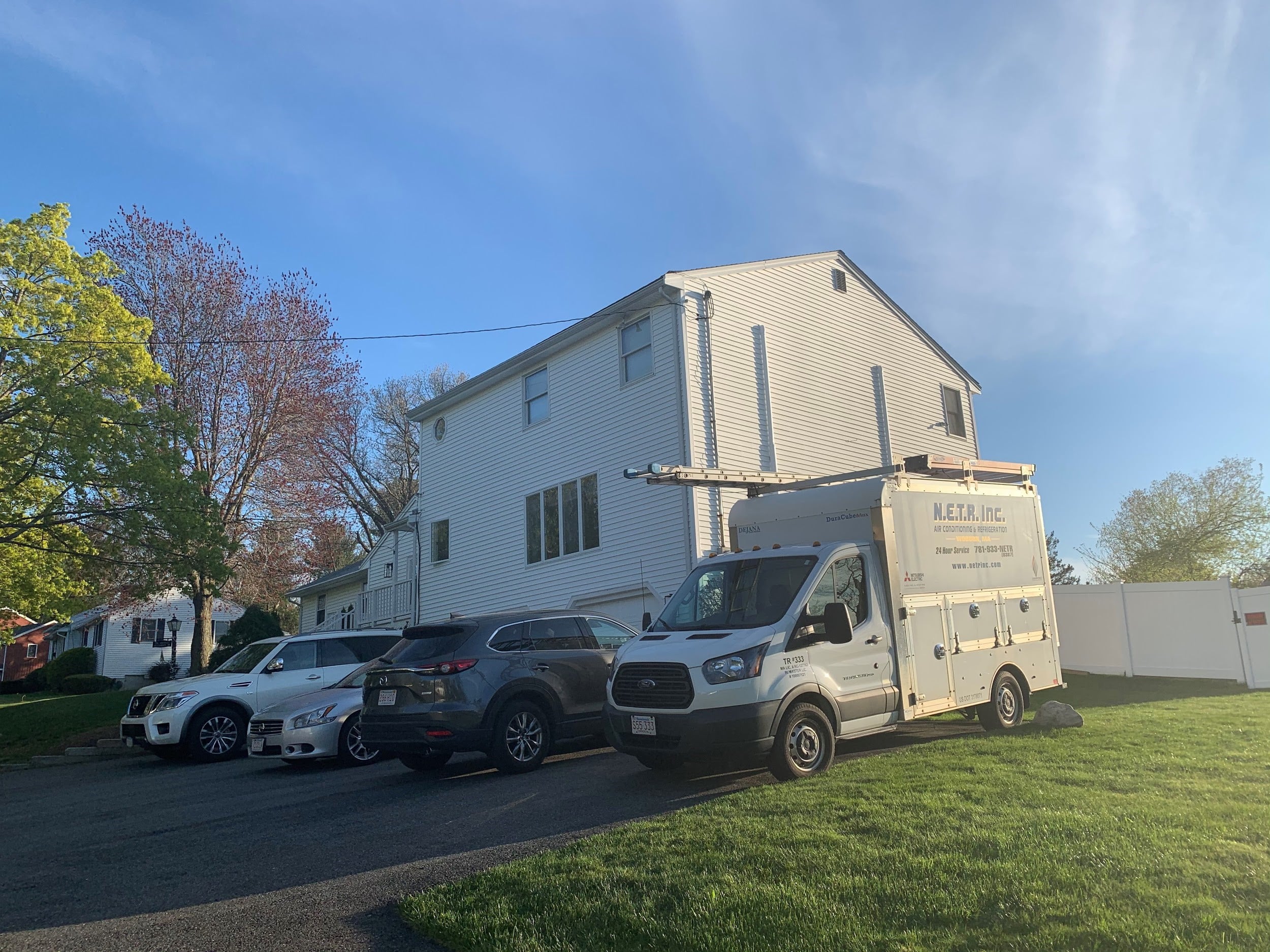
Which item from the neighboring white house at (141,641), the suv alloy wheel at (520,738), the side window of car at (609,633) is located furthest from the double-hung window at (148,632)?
the suv alloy wheel at (520,738)

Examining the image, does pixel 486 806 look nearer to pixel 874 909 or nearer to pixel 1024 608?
pixel 874 909

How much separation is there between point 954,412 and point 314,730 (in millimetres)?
17452

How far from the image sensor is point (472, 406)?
22750 millimetres

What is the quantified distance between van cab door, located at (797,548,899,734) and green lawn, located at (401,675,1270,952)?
2.98 ft

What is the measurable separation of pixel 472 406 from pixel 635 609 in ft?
26.2

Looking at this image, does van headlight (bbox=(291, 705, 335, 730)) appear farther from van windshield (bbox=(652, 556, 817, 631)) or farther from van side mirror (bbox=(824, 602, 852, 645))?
van side mirror (bbox=(824, 602, 852, 645))

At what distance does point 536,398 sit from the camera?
20.5 metres

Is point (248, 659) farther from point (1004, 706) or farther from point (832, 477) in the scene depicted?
point (1004, 706)

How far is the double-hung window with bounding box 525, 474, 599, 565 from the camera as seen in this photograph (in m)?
18.4

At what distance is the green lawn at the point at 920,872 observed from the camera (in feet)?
13.1

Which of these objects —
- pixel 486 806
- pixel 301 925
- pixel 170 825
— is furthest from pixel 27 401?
pixel 301 925

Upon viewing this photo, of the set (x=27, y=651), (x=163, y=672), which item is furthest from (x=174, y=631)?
(x=27, y=651)

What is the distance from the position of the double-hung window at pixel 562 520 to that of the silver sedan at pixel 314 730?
744cm

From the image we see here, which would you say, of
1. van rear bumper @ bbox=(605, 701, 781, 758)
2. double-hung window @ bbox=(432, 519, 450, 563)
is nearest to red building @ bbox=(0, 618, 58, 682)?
double-hung window @ bbox=(432, 519, 450, 563)
